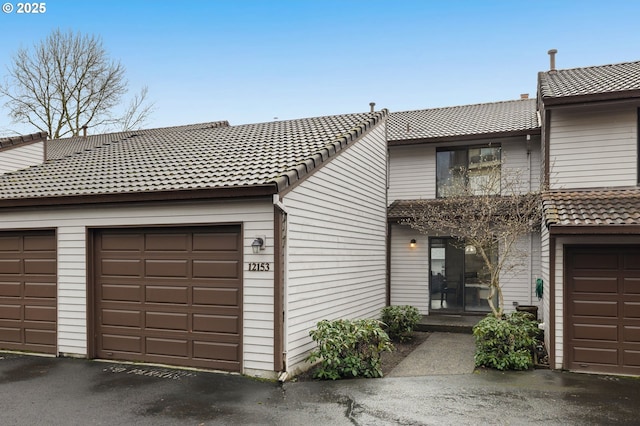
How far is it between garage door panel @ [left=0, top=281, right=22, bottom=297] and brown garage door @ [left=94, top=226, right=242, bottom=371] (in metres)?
2.00

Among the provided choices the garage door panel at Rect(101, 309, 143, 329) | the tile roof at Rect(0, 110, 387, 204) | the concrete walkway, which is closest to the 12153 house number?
the tile roof at Rect(0, 110, 387, 204)

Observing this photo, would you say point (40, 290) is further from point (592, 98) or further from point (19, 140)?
point (592, 98)

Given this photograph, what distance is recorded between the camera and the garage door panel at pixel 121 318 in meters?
8.25

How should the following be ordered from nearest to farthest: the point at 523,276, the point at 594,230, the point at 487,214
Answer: the point at 594,230 < the point at 487,214 < the point at 523,276

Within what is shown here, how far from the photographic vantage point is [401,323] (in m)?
11.1

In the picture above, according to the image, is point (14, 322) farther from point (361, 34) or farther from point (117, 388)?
point (361, 34)

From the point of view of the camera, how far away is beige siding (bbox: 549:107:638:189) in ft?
29.8

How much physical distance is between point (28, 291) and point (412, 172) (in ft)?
34.7

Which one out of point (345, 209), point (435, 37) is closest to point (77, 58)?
point (435, 37)

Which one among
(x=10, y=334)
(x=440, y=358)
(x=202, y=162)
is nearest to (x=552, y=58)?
(x=440, y=358)

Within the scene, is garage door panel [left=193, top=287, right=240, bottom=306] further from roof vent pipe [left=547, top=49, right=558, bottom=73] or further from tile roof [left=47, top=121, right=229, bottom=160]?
roof vent pipe [left=547, top=49, right=558, bottom=73]

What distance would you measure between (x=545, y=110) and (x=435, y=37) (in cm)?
1432

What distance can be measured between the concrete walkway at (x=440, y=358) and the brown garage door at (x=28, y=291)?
263 inches

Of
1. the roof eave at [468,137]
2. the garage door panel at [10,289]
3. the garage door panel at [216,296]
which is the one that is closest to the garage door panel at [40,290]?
the garage door panel at [10,289]
